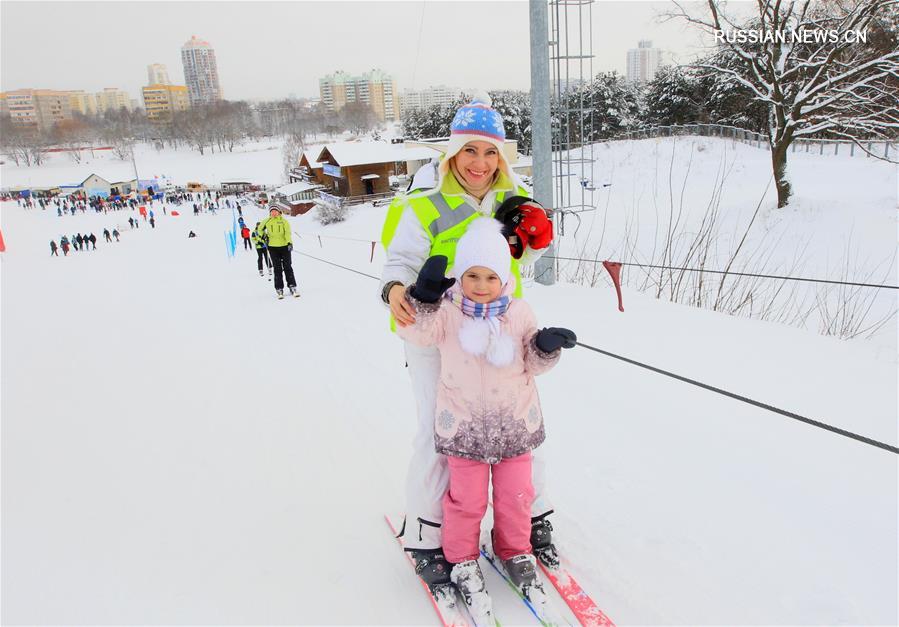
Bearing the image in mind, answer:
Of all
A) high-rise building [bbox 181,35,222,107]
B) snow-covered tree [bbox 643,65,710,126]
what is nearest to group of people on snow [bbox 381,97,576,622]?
snow-covered tree [bbox 643,65,710,126]

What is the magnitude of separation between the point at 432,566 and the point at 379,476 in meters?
0.84

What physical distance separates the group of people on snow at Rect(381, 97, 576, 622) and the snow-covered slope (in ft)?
0.78

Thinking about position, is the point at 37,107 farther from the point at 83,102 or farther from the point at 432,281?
the point at 432,281

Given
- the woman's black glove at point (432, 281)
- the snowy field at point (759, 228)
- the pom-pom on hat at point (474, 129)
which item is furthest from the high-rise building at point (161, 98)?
the woman's black glove at point (432, 281)

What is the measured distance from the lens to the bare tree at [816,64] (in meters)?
12.3

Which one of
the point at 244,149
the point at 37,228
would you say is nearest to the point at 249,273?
the point at 37,228

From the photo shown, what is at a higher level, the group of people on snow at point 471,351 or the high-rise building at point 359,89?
the high-rise building at point 359,89

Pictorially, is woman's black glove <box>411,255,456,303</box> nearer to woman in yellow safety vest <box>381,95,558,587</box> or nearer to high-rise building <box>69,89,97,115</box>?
woman in yellow safety vest <box>381,95,558,587</box>

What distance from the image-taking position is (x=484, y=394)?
1741mm

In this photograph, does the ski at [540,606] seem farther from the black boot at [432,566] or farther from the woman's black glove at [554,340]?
the woman's black glove at [554,340]

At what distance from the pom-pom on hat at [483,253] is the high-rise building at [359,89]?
159705 mm

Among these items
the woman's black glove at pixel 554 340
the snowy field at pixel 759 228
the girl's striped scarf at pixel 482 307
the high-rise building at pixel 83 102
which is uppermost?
the high-rise building at pixel 83 102

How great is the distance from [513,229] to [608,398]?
6.03ft

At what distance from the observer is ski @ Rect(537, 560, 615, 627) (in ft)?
5.65
